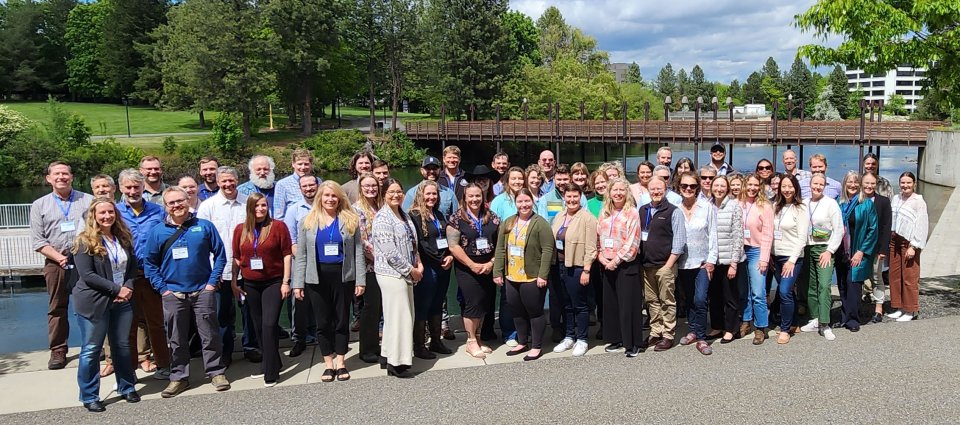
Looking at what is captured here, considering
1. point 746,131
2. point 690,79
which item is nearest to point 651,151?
point 746,131

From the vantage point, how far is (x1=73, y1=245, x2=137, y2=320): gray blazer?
4.82 metres

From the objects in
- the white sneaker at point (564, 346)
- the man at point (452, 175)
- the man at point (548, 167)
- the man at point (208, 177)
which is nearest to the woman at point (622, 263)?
the white sneaker at point (564, 346)

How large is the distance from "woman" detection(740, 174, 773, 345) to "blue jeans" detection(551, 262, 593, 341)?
1569 millimetres

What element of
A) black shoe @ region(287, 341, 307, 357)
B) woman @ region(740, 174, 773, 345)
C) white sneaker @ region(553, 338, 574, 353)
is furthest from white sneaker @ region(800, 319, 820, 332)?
black shoe @ region(287, 341, 307, 357)

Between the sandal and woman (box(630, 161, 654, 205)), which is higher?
woman (box(630, 161, 654, 205))

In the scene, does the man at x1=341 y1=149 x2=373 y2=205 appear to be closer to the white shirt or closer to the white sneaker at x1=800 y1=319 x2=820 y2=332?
the white shirt

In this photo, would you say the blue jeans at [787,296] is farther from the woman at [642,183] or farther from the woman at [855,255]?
the woman at [642,183]

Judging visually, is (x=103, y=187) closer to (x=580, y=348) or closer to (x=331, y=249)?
(x=331, y=249)

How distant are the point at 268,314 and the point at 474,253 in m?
1.82

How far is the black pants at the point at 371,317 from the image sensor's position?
566cm

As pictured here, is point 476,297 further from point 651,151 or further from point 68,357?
point 651,151

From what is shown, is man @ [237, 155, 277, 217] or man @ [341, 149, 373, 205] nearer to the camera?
man @ [237, 155, 277, 217]

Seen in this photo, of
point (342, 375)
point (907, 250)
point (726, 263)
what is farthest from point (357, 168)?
point (907, 250)

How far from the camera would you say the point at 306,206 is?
609 centimetres
